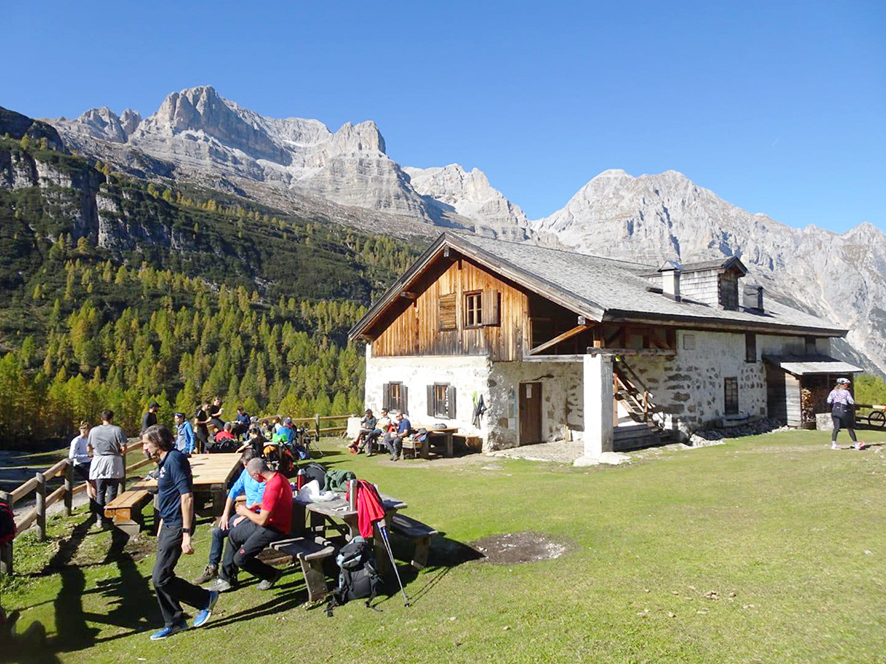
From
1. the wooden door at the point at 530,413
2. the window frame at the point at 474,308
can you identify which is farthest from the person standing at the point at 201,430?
the wooden door at the point at 530,413

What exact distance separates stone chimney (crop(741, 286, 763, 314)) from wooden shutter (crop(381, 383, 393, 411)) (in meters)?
14.1

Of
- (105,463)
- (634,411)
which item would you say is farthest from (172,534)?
Result: (634,411)

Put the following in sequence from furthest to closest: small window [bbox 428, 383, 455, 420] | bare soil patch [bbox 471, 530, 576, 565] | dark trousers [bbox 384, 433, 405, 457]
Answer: small window [bbox 428, 383, 455, 420]
dark trousers [bbox 384, 433, 405, 457]
bare soil patch [bbox 471, 530, 576, 565]

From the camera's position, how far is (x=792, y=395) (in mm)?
20047

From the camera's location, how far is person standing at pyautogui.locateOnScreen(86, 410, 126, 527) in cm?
927

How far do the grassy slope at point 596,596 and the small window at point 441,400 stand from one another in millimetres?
9171

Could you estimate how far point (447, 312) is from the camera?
19.4 m

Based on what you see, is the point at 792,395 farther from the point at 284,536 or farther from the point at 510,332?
the point at 284,536

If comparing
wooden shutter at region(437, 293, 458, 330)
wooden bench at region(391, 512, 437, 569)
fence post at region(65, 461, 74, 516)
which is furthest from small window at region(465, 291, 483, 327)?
wooden bench at region(391, 512, 437, 569)

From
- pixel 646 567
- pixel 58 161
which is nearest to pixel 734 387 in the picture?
pixel 646 567

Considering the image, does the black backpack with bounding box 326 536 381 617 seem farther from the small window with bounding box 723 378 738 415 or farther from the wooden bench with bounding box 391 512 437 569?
the small window with bounding box 723 378 738 415

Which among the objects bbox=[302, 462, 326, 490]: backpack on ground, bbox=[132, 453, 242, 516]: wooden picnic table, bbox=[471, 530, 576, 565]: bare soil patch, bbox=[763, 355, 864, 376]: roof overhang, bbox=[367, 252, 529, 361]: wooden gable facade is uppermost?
bbox=[367, 252, 529, 361]: wooden gable facade

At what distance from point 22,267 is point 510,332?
94554 millimetres

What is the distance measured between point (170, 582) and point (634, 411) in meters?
14.8
